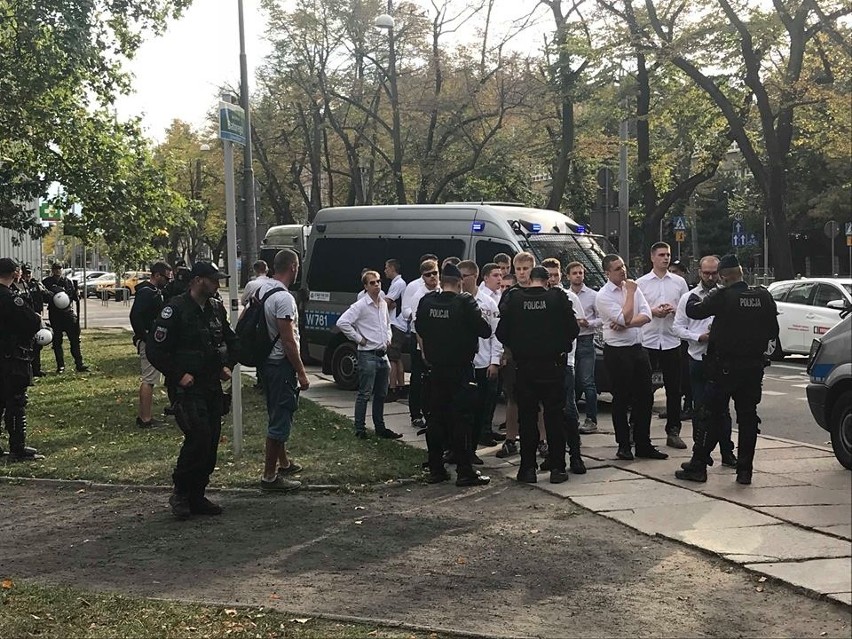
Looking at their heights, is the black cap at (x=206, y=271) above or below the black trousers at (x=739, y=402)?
above

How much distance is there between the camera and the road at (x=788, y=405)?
11.5 metres

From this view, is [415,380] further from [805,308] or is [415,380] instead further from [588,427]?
[805,308]

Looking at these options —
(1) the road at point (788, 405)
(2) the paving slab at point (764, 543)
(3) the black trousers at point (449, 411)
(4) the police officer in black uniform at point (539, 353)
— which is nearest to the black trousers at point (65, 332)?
(1) the road at point (788, 405)

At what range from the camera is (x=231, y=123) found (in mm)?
10188

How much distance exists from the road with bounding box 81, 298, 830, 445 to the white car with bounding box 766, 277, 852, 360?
405 mm

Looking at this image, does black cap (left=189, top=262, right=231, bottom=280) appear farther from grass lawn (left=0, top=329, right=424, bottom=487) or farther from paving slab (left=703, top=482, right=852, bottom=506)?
paving slab (left=703, top=482, right=852, bottom=506)

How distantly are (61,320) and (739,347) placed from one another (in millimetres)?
13427

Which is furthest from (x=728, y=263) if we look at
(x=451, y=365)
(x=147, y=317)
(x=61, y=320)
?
(x=61, y=320)

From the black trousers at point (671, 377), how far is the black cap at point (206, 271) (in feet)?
14.5

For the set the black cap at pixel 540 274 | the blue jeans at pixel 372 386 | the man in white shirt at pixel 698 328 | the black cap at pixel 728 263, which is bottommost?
the blue jeans at pixel 372 386

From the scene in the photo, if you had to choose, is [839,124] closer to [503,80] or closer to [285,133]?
[503,80]

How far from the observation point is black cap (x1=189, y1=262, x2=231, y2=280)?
25.4 feet

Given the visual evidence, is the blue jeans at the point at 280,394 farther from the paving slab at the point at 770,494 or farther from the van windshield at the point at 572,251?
the van windshield at the point at 572,251

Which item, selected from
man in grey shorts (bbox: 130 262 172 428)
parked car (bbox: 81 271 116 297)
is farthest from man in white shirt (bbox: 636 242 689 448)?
parked car (bbox: 81 271 116 297)
